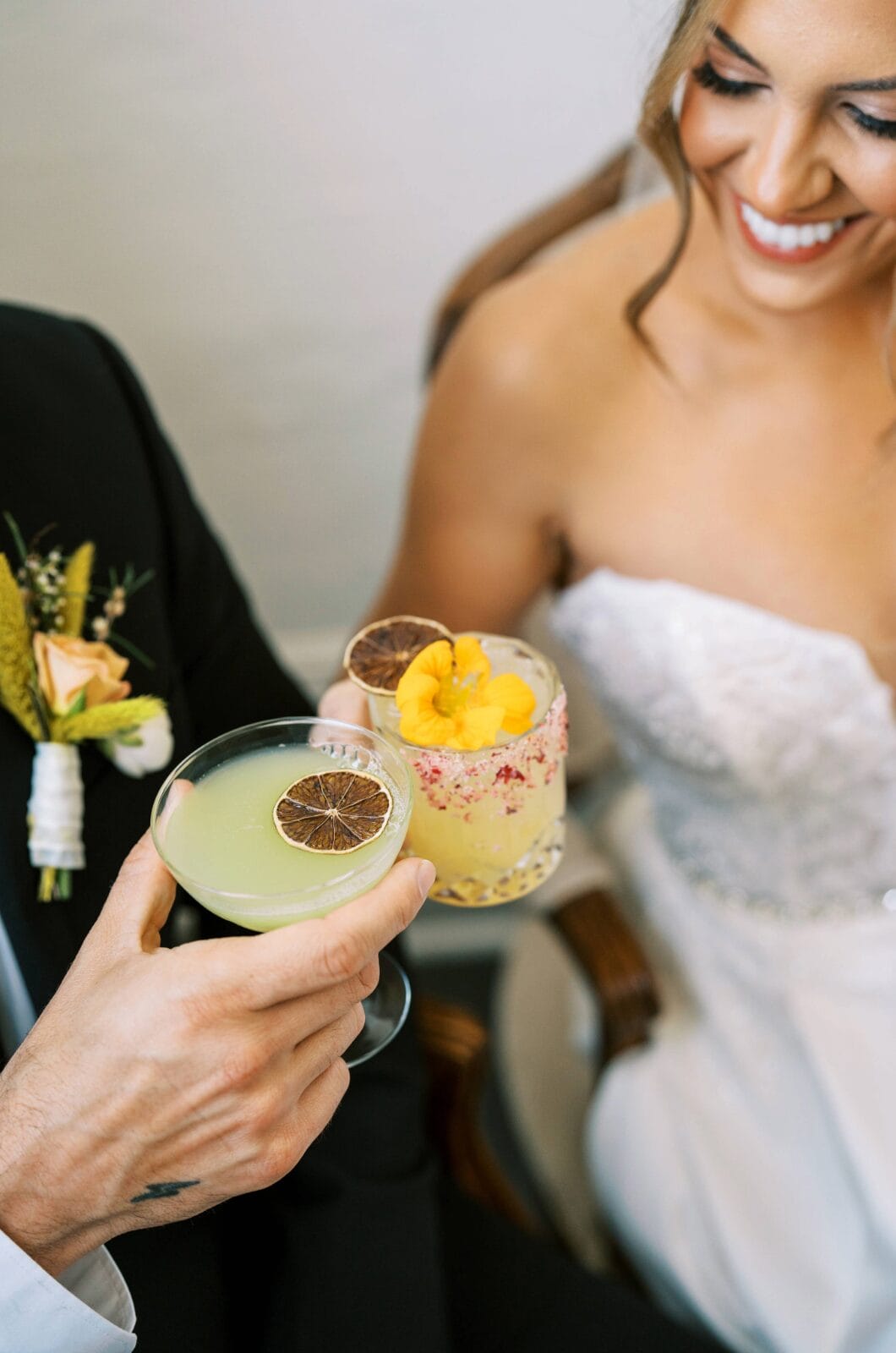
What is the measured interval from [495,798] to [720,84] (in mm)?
648

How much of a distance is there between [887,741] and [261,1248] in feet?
2.84

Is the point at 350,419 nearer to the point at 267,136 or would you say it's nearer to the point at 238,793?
the point at 267,136

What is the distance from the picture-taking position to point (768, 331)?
1319 mm

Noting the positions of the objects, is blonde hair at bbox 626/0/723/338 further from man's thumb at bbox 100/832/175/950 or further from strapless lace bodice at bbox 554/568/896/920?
man's thumb at bbox 100/832/175/950

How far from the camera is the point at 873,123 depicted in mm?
961

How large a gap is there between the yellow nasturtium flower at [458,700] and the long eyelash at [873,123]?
21.8 inches

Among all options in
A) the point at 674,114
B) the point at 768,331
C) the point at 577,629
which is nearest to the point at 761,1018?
the point at 577,629

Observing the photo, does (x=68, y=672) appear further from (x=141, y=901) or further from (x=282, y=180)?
(x=282, y=180)

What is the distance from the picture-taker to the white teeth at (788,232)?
3.53ft

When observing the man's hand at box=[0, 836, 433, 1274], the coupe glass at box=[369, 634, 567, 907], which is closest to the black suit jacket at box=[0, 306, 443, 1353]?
the man's hand at box=[0, 836, 433, 1274]

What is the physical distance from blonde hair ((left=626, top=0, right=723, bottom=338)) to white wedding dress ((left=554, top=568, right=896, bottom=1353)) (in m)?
0.41

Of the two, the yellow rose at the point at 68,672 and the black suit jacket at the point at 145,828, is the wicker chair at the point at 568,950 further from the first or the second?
the yellow rose at the point at 68,672

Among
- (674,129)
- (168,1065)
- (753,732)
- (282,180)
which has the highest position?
(674,129)

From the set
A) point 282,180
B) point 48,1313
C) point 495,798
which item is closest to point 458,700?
point 495,798
